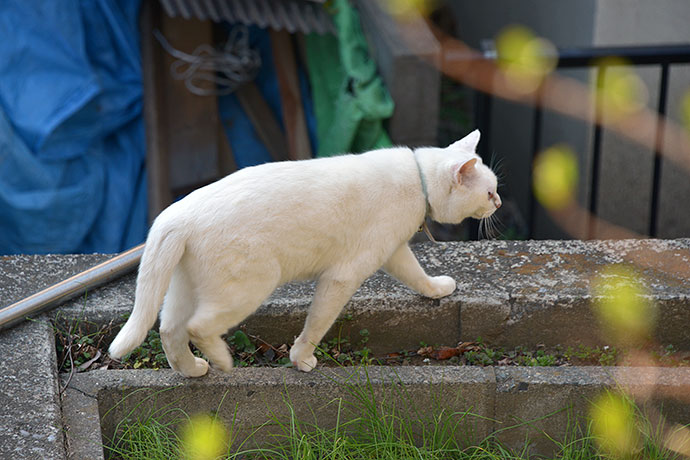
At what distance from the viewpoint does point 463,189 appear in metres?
2.57

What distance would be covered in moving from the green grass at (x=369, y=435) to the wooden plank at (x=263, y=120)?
9.55 ft

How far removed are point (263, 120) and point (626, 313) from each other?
3080 millimetres

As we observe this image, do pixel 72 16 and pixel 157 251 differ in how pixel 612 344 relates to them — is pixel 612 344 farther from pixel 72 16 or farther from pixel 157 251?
pixel 72 16

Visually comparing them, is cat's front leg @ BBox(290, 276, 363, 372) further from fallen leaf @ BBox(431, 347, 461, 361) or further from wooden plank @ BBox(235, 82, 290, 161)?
wooden plank @ BBox(235, 82, 290, 161)

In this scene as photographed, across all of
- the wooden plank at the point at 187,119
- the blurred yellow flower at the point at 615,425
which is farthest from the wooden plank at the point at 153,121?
the blurred yellow flower at the point at 615,425

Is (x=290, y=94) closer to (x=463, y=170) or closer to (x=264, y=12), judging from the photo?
(x=264, y=12)

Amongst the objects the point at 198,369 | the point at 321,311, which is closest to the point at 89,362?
the point at 198,369

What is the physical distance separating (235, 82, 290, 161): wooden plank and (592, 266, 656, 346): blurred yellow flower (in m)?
2.80

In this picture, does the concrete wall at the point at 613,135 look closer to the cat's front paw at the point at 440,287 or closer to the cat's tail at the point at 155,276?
the cat's front paw at the point at 440,287

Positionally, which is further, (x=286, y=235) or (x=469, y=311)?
(x=469, y=311)

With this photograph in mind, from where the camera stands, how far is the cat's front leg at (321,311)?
2.53 m

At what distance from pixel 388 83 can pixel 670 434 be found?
285cm

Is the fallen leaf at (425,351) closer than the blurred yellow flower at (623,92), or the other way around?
the fallen leaf at (425,351)

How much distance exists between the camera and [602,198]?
17.4 ft
